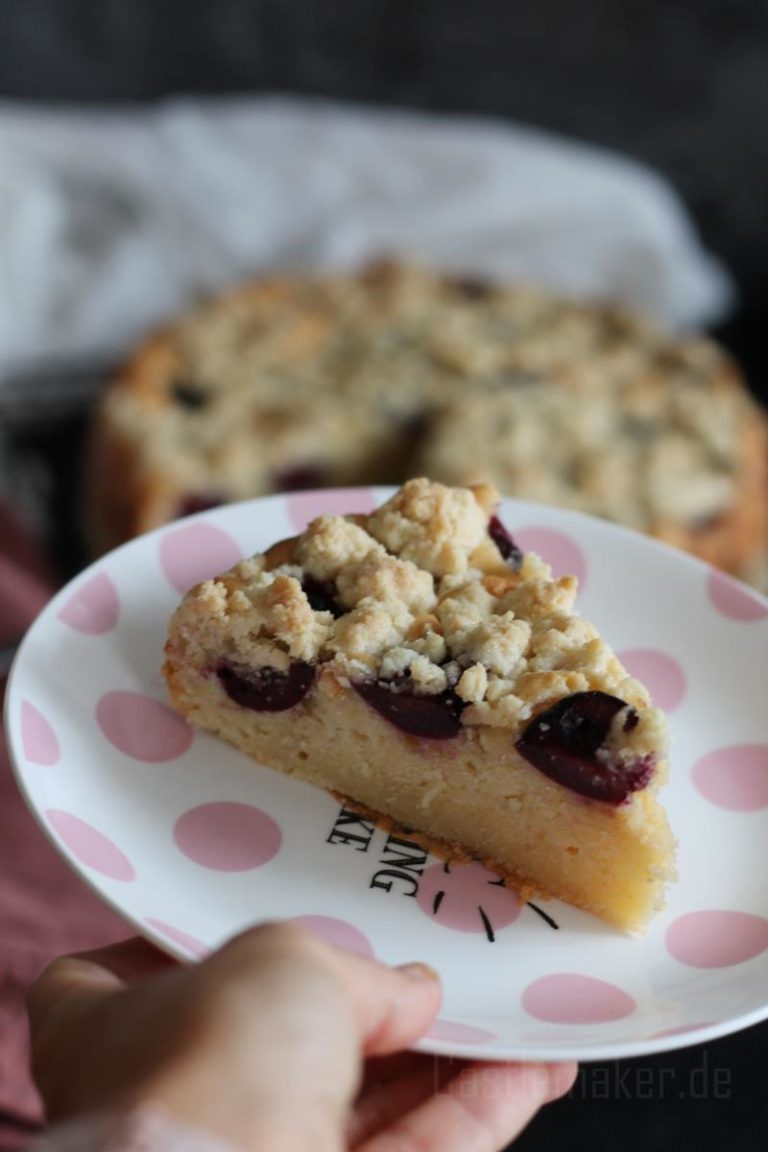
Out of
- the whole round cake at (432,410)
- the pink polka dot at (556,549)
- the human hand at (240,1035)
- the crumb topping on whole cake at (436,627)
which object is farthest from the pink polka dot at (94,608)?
the whole round cake at (432,410)

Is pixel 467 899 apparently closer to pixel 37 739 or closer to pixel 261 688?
pixel 261 688

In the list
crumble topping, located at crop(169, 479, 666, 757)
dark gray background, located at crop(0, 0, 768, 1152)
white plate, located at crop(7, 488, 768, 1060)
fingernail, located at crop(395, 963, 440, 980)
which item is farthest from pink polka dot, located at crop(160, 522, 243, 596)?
Result: dark gray background, located at crop(0, 0, 768, 1152)

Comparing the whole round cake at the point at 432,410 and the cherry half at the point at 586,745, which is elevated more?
the cherry half at the point at 586,745

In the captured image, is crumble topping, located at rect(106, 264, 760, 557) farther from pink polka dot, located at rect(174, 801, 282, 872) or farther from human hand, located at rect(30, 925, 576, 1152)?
human hand, located at rect(30, 925, 576, 1152)

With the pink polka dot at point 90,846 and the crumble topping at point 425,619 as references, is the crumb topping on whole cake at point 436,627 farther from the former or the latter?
the pink polka dot at point 90,846

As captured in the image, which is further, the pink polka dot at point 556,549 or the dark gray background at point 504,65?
the dark gray background at point 504,65
